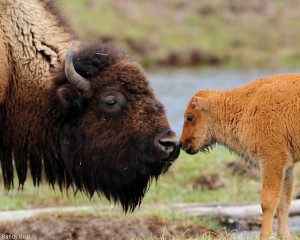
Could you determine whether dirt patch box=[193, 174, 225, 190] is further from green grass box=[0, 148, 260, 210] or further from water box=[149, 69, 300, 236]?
water box=[149, 69, 300, 236]

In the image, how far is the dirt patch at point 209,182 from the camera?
40.2 ft

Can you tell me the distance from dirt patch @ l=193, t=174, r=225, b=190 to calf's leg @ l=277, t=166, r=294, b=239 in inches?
128

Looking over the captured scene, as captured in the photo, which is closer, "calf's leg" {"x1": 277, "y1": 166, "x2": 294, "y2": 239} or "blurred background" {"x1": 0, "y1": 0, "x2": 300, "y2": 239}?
"calf's leg" {"x1": 277, "y1": 166, "x2": 294, "y2": 239}

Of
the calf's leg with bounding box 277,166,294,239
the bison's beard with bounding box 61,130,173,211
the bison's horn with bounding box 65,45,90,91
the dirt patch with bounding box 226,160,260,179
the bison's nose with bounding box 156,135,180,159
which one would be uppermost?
the bison's horn with bounding box 65,45,90,91

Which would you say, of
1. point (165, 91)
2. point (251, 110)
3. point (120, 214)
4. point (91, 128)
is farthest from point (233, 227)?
point (165, 91)

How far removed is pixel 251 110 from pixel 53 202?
12.5 feet

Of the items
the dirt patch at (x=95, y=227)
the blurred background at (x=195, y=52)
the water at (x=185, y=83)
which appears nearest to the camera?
the dirt patch at (x=95, y=227)

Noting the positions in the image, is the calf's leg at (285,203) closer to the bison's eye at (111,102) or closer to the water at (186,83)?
the bison's eye at (111,102)

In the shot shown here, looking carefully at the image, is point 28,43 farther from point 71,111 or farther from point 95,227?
point 95,227

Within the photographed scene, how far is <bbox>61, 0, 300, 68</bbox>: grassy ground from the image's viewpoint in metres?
38.6

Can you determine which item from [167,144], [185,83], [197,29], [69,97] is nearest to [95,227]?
[69,97]

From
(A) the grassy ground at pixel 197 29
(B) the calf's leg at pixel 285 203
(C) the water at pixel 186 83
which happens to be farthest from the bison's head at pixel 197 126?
(A) the grassy ground at pixel 197 29

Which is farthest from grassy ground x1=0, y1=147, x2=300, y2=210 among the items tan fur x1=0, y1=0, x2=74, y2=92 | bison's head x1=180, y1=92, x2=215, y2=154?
tan fur x1=0, y1=0, x2=74, y2=92

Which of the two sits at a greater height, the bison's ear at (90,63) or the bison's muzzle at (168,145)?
the bison's ear at (90,63)
